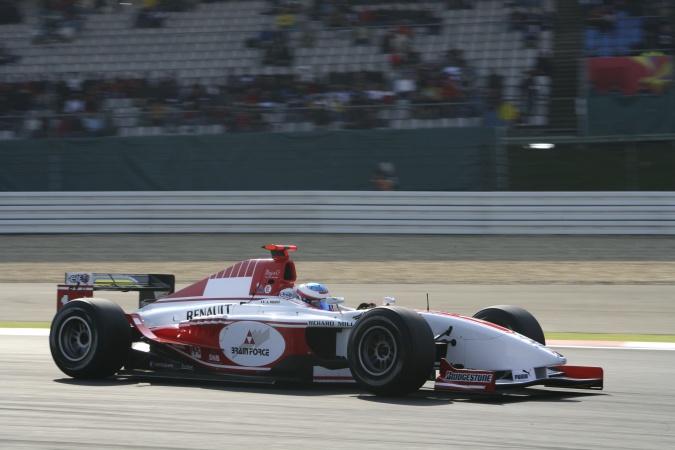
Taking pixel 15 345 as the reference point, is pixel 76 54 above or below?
above

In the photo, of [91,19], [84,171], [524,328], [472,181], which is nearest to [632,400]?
[524,328]

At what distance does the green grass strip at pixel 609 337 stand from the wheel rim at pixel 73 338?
494 cm

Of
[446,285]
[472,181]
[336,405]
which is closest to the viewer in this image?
[336,405]

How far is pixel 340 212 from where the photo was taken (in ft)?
59.7

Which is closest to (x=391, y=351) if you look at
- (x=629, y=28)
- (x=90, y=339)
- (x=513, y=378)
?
(x=513, y=378)

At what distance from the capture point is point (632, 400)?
21.6ft

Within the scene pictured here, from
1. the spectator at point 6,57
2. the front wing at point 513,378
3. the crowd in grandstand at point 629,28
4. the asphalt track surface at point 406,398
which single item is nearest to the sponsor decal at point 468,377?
the front wing at point 513,378

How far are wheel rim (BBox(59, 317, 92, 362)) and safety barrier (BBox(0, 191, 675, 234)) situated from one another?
10670 mm

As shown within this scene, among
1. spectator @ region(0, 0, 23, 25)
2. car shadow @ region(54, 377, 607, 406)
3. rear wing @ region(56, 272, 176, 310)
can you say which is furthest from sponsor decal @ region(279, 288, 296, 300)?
spectator @ region(0, 0, 23, 25)

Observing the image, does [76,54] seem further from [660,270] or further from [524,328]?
[524,328]

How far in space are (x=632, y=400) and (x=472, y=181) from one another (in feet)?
37.5

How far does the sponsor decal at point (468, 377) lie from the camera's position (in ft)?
20.7

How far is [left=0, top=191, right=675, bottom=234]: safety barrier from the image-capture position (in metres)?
17.6

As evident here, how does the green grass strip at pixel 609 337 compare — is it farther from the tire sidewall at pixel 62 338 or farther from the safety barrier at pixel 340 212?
the safety barrier at pixel 340 212
